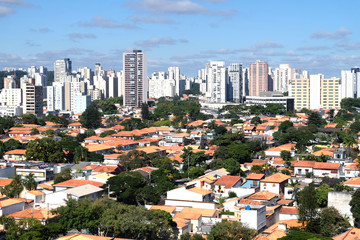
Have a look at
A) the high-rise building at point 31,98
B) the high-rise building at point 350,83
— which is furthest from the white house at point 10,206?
the high-rise building at point 350,83

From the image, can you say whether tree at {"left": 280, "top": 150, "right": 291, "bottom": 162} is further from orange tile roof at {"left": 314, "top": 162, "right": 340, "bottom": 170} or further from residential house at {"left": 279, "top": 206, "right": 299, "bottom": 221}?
residential house at {"left": 279, "top": 206, "right": 299, "bottom": 221}

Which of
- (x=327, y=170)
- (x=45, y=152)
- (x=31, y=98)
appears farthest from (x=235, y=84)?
(x=327, y=170)

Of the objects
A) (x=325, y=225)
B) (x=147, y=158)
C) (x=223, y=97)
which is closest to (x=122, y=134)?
(x=147, y=158)

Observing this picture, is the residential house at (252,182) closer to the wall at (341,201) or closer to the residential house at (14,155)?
the wall at (341,201)

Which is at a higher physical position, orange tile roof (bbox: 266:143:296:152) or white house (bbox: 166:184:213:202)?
orange tile roof (bbox: 266:143:296:152)

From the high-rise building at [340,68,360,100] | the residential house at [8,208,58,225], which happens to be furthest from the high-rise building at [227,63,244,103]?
the residential house at [8,208,58,225]

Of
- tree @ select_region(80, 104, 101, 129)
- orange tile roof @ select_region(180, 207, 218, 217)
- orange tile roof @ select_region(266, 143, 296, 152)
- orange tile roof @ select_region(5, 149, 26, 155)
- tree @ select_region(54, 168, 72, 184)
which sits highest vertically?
tree @ select_region(80, 104, 101, 129)

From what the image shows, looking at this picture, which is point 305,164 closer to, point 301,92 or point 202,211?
point 202,211
